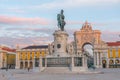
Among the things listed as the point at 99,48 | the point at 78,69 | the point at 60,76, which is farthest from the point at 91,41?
the point at 60,76

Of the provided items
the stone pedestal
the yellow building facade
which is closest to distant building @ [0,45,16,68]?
the yellow building facade

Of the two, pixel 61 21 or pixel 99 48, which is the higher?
pixel 61 21

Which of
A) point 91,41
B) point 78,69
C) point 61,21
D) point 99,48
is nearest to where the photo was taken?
point 78,69

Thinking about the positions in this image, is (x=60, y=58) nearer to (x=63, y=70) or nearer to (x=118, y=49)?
(x=63, y=70)

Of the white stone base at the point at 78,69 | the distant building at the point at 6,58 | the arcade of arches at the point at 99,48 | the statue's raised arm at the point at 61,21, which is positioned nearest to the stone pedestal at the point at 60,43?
the statue's raised arm at the point at 61,21

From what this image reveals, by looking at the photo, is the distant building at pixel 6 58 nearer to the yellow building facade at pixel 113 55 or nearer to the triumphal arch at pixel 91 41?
the triumphal arch at pixel 91 41

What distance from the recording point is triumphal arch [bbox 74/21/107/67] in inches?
4906

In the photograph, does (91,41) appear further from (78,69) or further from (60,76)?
(60,76)

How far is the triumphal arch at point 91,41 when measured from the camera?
125 m

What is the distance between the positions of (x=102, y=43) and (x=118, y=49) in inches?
292

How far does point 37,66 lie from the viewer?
4819 cm

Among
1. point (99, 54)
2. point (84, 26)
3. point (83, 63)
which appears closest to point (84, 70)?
point (83, 63)

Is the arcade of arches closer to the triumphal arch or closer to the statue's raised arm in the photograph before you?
the triumphal arch

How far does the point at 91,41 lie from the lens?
12912 cm
